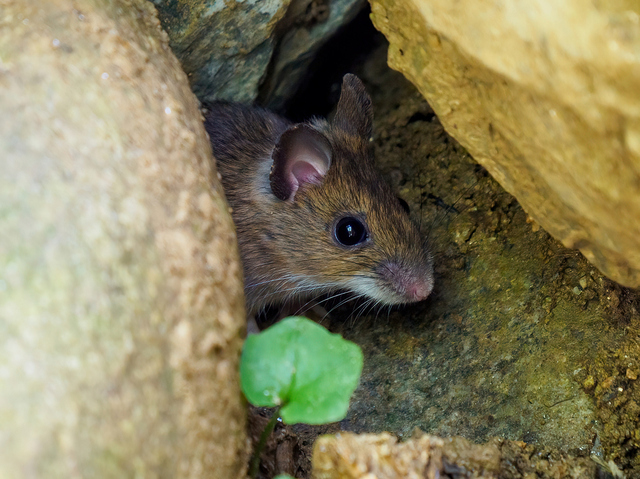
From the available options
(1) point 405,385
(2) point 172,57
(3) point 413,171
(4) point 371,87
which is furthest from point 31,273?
(4) point 371,87

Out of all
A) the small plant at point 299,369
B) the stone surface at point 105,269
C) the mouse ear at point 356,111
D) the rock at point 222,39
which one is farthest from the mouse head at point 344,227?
the small plant at point 299,369

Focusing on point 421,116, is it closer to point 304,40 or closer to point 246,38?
point 304,40

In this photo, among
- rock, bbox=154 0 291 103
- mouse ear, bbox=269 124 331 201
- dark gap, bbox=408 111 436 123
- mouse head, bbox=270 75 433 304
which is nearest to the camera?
rock, bbox=154 0 291 103

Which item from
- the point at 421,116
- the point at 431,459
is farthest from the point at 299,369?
the point at 421,116

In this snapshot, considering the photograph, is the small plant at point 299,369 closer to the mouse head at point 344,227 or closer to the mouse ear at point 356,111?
the mouse head at point 344,227

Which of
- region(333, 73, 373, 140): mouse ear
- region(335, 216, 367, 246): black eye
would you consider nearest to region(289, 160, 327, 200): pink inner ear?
region(335, 216, 367, 246): black eye

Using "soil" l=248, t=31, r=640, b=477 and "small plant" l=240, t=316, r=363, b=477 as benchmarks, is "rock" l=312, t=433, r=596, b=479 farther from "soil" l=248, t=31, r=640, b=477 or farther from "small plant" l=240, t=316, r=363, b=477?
"small plant" l=240, t=316, r=363, b=477
